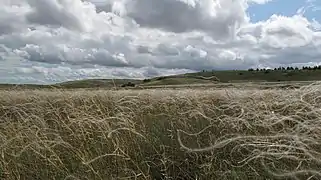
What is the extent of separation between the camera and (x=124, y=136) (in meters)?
5.80

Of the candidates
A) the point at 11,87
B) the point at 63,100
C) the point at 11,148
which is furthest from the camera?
the point at 11,87

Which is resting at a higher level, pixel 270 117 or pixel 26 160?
pixel 270 117

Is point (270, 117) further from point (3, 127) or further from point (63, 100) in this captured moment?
point (63, 100)

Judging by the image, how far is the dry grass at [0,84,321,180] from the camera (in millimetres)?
4473

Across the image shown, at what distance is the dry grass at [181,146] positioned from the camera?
4.47 m

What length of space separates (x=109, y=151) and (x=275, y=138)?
6.72 ft

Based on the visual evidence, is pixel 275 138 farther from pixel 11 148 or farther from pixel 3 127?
pixel 3 127

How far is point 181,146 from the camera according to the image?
5.27 metres

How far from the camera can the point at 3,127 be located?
22.8ft

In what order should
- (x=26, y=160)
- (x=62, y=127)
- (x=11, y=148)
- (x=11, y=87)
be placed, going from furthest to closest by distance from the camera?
(x=11, y=87), (x=62, y=127), (x=11, y=148), (x=26, y=160)

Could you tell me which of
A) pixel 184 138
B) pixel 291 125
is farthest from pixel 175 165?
pixel 291 125

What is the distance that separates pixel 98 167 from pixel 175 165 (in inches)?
35.0

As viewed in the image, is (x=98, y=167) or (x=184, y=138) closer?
(x=98, y=167)

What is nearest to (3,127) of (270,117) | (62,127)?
(62,127)
